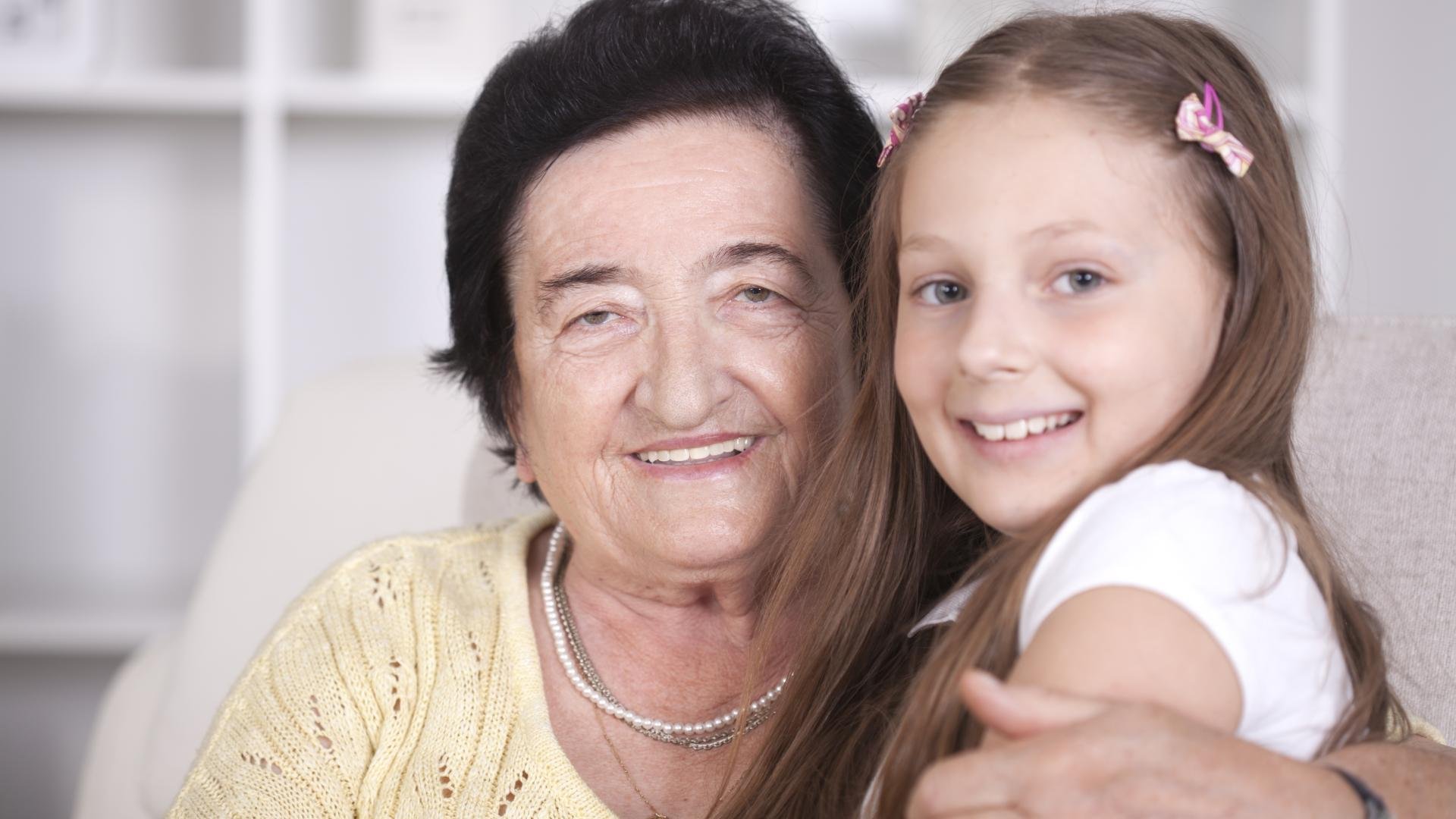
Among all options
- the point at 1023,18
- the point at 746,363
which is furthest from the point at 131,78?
the point at 1023,18

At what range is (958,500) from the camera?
1332mm

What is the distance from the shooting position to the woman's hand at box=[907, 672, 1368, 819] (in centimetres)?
83

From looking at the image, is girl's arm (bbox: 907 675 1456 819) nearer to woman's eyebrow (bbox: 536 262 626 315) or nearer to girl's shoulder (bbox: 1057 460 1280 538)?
girl's shoulder (bbox: 1057 460 1280 538)

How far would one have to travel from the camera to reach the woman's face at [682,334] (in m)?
1.40

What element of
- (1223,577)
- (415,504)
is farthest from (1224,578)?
(415,504)

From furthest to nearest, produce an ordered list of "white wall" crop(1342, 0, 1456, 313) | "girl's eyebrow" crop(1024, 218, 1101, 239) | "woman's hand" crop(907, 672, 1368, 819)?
"white wall" crop(1342, 0, 1456, 313) → "girl's eyebrow" crop(1024, 218, 1101, 239) → "woman's hand" crop(907, 672, 1368, 819)

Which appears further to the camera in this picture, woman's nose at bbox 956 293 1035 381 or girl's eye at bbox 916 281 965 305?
girl's eye at bbox 916 281 965 305

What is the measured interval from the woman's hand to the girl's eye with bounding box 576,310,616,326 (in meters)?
0.69

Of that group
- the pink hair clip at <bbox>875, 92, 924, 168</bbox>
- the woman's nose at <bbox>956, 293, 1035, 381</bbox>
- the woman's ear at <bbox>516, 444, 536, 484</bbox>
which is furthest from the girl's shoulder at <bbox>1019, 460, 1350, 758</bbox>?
the woman's ear at <bbox>516, 444, 536, 484</bbox>

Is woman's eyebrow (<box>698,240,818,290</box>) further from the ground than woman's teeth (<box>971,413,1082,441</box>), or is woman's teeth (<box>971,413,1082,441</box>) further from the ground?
woman's eyebrow (<box>698,240,818,290</box>)

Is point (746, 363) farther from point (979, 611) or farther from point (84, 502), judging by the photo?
A: point (84, 502)

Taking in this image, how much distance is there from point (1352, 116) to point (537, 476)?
96.9 inches

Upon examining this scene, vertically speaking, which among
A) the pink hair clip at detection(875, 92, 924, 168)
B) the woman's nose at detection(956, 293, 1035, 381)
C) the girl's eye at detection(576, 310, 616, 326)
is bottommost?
the woman's nose at detection(956, 293, 1035, 381)

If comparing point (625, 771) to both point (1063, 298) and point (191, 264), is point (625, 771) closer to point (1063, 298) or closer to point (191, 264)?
point (1063, 298)
